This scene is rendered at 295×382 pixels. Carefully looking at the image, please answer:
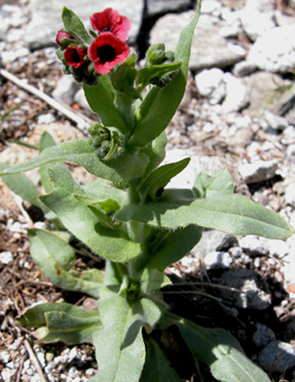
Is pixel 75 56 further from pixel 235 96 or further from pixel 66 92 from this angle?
pixel 235 96

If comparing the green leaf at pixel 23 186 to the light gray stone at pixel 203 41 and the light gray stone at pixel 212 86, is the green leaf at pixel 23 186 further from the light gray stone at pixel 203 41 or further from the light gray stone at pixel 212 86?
the light gray stone at pixel 203 41

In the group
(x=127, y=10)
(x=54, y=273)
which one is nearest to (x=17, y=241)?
(x=54, y=273)

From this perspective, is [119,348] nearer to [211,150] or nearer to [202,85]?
[211,150]

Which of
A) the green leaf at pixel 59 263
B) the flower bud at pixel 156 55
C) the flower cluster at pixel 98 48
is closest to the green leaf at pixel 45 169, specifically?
the green leaf at pixel 59 263

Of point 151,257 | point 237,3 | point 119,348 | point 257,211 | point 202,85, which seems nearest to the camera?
point 257,211

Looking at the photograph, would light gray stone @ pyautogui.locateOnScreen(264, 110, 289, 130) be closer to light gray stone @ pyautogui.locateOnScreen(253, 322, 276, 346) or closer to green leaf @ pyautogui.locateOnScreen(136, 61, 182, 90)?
light gray stone @ pyautogui.locateOnScreen(253, 322, 276, 346)

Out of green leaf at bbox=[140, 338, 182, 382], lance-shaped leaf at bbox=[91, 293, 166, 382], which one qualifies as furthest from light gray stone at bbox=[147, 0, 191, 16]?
green leaf at bbox=[140, 338, 182, 382]

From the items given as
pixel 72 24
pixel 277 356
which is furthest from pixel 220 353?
pixel 72 24
